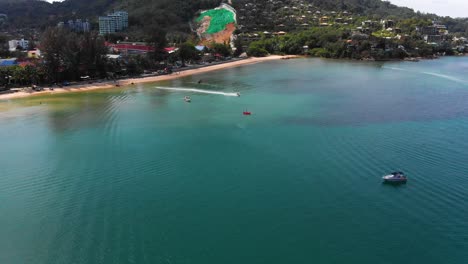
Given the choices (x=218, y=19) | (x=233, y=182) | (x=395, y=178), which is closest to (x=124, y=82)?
(x=233, y=182)

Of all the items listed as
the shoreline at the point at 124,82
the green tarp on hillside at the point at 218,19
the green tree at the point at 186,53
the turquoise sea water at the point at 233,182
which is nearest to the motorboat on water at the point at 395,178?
the turquoise sea water at the point at 233,182

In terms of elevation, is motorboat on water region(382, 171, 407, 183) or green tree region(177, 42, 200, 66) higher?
green tree region(177, 42, 200, 66)

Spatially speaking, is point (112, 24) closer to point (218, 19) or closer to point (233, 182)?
point (218, 19)

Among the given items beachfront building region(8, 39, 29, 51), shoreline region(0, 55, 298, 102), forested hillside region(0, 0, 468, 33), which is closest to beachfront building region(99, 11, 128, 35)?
forested hillside region(0, 0, 468, 33)

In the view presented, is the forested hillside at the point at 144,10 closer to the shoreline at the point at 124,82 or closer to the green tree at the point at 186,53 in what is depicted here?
the green tree at the point at 186,53

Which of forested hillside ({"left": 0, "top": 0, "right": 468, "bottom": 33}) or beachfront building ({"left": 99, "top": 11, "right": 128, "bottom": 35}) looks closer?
beachfront building ({"left": 99, "top": 11, "right": 128, "bottom": 35})

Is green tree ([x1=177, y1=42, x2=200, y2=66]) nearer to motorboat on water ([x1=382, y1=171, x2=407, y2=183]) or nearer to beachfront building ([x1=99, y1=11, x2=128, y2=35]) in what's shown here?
beachfront building ([x1=99, y1=11, x2=128, y2=35])
